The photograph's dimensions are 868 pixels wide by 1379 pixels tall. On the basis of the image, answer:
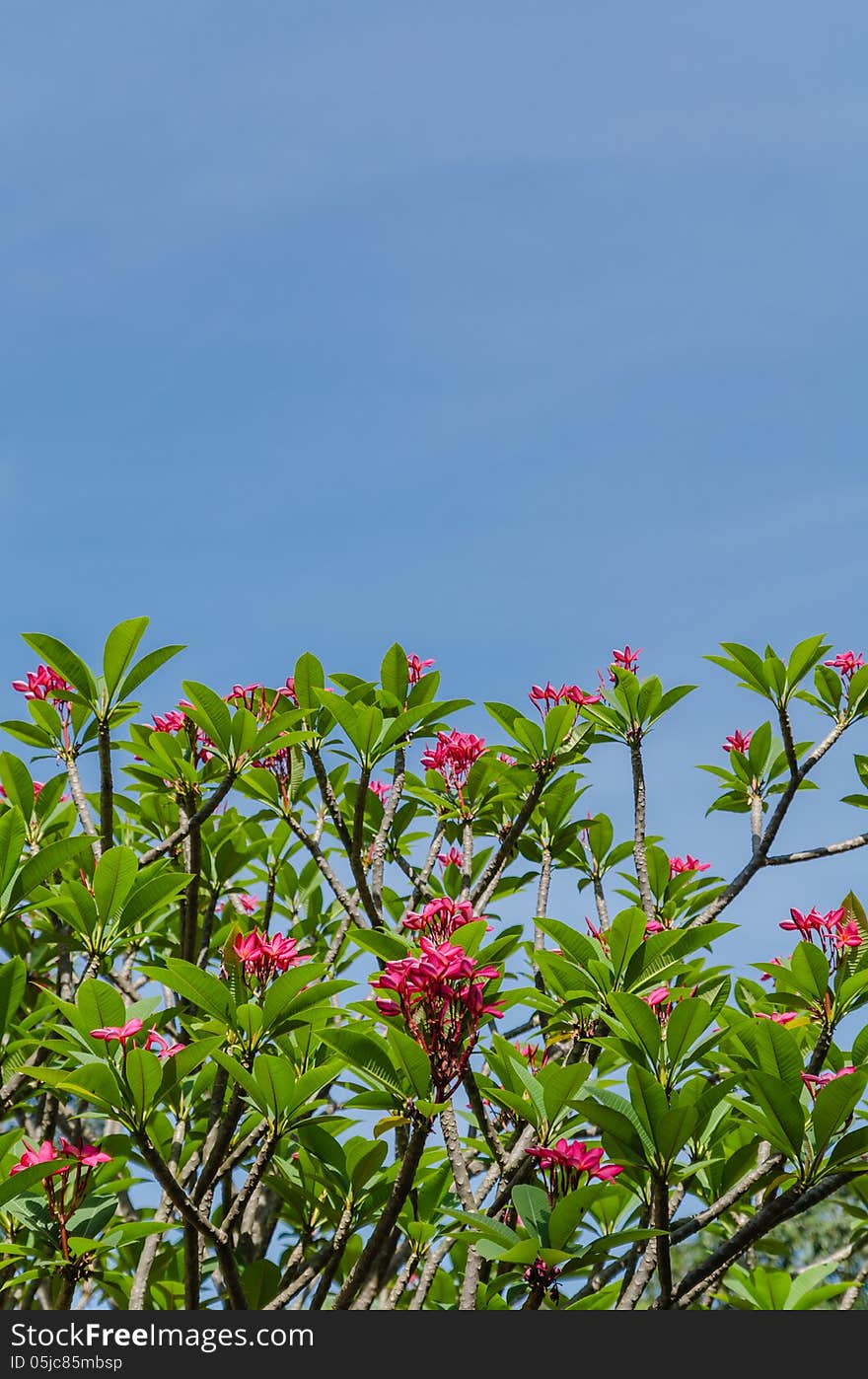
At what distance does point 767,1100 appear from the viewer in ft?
8.45

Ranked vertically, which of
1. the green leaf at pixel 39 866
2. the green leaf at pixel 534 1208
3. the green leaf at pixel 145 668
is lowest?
the green leaf at pixel 534 1208

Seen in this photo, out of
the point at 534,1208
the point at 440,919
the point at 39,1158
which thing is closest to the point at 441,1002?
the point at 440,919

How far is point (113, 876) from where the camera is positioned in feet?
11.2

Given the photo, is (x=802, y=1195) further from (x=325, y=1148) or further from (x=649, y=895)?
(x=649, y=895)

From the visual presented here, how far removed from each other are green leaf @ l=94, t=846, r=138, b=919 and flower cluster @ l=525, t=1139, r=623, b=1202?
142 centimetres

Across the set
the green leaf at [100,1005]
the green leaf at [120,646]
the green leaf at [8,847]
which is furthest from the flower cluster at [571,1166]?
the green leaf at [120,646]

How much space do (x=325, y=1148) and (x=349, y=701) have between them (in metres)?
1.67

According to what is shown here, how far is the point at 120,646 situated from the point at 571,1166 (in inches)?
90.0

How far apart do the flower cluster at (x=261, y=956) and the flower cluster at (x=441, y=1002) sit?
48 centimetres

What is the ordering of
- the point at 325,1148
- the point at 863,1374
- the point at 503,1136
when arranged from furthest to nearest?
1. the point at 503,1136
2. the point at 325,1148
3. the point at 863,1374

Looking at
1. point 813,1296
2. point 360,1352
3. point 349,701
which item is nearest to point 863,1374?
point 813,1296

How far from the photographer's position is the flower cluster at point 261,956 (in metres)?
3.01

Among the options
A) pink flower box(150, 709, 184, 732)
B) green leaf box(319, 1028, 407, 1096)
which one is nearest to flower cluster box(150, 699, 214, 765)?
pink flower box(150, 709, 184, 732)

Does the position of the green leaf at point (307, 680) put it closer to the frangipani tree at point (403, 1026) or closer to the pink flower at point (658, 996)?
the frangipani tree at point (403, 1026)
